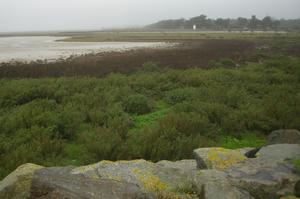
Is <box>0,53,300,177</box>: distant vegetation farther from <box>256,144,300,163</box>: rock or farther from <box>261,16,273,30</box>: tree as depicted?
<box>261,16,273,30</box>: tree

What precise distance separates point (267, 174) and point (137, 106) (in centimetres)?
563

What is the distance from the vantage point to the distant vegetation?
5645 millimetres

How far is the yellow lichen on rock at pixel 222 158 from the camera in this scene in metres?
4.07

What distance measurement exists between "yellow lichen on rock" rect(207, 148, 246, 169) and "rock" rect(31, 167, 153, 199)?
126 cm

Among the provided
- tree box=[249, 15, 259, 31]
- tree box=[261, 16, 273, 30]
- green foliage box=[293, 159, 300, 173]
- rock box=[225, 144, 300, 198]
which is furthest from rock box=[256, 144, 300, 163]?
tree box=[249, 15, 259, 31]


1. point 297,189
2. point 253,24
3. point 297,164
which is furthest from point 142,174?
point 253,24

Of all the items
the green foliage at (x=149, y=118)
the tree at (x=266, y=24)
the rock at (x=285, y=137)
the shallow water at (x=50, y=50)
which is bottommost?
the green foliage at (x=149, y=118)

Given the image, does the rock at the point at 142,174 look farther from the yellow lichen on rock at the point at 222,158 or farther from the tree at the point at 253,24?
the tree at the point at 253,24

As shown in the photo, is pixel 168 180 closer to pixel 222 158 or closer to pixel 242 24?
pixel 222 158

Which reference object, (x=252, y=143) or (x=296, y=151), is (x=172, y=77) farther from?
(x=296, y=151)

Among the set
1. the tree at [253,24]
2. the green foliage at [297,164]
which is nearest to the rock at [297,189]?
the green foliage at [297,164]

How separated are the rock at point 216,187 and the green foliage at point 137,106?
5404 mm

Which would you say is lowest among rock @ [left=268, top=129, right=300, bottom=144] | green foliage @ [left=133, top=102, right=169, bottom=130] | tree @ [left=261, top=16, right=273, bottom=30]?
green foliage @ [left=133, top=102, right=169, bottom=130]

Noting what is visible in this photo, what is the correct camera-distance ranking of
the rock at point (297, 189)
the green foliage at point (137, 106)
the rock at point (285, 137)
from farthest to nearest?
the green foliage at point (137, 106) < the rock at point (285, 137) < the rock at point (297, 189)
